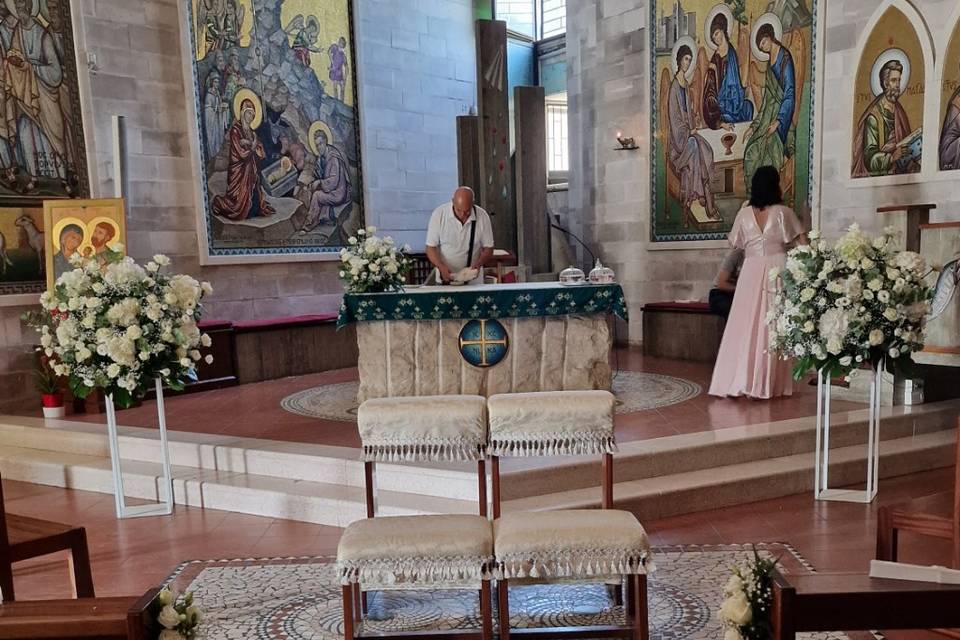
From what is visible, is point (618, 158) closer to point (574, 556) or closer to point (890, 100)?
point (890, 100)

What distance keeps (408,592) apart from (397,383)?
2700mm

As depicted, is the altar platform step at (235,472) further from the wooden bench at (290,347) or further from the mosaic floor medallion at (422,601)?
the wooden bench at (290,347)

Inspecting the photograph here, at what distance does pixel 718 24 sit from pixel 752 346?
4.94 metres

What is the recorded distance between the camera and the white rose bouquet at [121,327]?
15.4 ft

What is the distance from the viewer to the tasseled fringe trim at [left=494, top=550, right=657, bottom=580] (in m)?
2.78

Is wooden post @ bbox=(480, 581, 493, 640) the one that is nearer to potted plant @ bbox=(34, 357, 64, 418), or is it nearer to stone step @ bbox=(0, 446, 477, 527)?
Answer: stone step @ bbox=(0, 446, 477, 527)

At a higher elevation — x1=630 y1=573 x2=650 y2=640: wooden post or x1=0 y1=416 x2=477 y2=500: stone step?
x1=630 y1=573 x2=650 y2=640: wooden post

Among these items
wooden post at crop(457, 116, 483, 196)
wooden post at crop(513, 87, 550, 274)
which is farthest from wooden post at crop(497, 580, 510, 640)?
wooden post at crop(457, 116, 483, 196)

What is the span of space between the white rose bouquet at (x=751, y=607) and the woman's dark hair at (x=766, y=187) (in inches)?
200

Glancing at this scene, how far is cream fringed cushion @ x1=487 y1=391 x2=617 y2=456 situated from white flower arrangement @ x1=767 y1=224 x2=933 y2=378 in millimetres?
1918

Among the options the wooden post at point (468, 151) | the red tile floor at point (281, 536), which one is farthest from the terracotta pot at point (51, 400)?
the wooden post at point (468, 151)

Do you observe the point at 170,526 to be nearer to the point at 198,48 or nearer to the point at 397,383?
the point at 397,383

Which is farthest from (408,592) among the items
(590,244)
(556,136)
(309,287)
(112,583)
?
(556,136)

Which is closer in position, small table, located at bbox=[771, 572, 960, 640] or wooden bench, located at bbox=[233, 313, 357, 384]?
small table, located at bbox=[771, 572, 960, 640]
